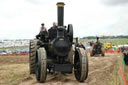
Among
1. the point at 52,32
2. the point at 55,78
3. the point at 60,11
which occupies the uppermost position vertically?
the point at 60,11

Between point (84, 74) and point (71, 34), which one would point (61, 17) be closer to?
point (71, 34)

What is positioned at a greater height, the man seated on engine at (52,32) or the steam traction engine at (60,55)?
the man seated on engine at (52,32)

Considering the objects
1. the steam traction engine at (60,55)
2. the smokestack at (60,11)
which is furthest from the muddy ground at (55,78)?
the smokestack at (60,11)

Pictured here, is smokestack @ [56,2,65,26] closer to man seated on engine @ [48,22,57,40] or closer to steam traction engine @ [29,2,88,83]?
steam traction engine @ [29,2,88,83]

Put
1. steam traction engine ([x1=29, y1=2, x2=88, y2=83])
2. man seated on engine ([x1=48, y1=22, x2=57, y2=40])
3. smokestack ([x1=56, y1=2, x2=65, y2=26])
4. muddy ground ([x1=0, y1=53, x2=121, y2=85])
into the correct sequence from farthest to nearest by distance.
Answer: man seated on engine ([x1=48, y1=22, x2=57, y2=40]) → smokestack ([x1=56, y1=2, x2=65, y2=26]) → muddy ground ([x1=0, y1=53, x2=121, y2=85]) → steam traction engine ([x1=29, y1=2, x2=88, y2=83])

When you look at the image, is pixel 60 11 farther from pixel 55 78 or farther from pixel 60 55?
pixel 55 78

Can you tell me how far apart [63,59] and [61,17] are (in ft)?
5.23

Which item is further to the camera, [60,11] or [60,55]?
[60,11]

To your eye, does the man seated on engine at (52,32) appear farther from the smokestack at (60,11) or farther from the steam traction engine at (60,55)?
the smokestack at (60,11)

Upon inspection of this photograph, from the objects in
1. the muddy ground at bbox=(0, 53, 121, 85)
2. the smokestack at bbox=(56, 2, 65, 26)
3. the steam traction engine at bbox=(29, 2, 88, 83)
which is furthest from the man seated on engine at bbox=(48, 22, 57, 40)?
the muddy ground at bbox=(0, 53, 121, 85)

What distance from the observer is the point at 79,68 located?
6.92 m

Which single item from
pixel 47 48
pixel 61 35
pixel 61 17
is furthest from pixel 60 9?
pixel 47 48

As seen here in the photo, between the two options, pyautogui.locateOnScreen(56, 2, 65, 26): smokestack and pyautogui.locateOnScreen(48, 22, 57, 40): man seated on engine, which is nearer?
pyautogui.locateOnScreen(56, 2, 65, 26): smokestack

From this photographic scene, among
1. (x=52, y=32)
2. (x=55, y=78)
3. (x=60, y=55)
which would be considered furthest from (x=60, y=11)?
(x=55, y=78)
